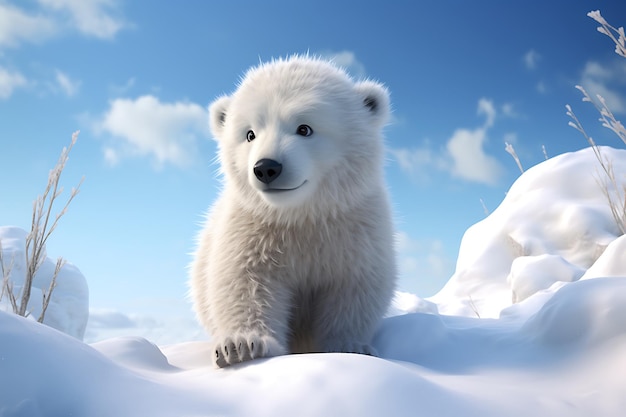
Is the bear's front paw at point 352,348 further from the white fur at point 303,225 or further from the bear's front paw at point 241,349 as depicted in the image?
the bear's front paw at point 241,349

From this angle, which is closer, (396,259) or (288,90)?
(288,90)

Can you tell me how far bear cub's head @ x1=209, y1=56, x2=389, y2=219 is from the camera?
2.07 meters

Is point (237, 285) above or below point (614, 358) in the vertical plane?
above

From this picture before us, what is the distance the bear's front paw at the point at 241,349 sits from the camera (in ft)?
6.07

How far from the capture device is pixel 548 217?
778 cm

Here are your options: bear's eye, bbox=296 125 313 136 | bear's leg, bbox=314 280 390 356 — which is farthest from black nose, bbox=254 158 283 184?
bear's leg, bbox=314 280 390 356

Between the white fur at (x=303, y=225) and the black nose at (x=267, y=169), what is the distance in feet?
0.06

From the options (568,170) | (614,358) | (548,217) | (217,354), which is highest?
(568,170)

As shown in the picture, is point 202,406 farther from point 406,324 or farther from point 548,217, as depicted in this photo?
point 548,217

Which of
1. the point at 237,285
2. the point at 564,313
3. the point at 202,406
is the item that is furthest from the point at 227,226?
the point at 564,313

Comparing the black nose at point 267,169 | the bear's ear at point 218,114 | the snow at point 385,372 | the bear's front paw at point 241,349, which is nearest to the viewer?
the snow at point 385,372

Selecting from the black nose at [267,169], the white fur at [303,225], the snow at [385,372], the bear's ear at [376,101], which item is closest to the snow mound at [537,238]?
the snow at [385,372]

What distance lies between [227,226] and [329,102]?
2.29 ft

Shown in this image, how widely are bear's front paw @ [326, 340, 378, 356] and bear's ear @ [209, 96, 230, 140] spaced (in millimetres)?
1168
